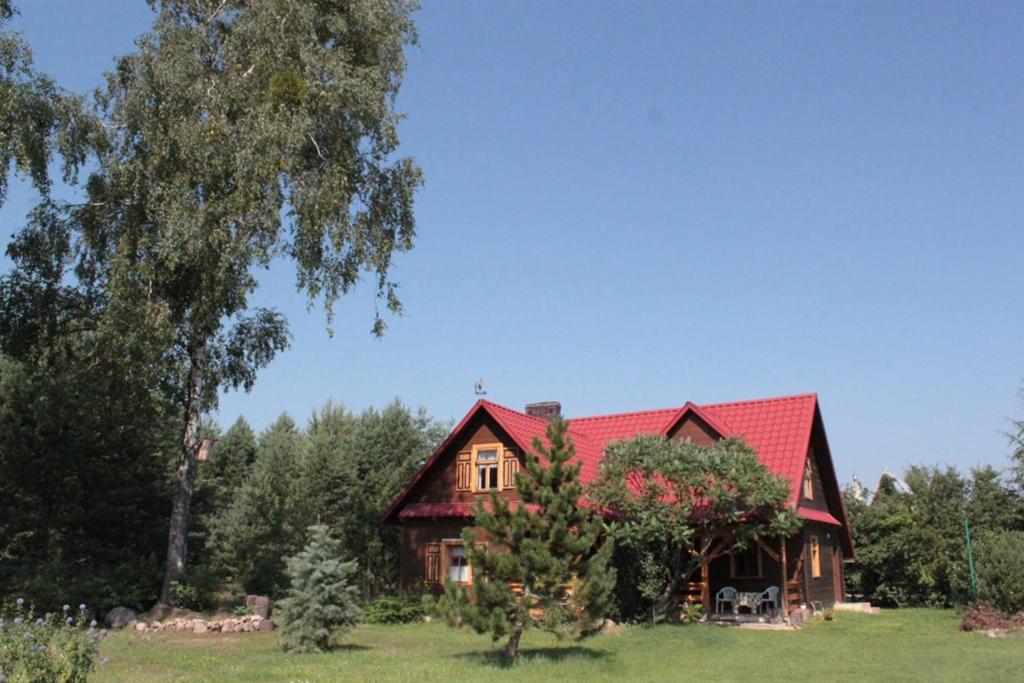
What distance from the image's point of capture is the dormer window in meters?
25.2

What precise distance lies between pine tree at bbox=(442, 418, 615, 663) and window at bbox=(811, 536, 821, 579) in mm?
11789

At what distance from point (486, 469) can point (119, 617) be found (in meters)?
9.87

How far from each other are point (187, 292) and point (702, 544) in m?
13.5

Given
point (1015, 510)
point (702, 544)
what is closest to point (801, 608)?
point (702, 544)

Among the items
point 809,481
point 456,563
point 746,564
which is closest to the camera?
point 746,564

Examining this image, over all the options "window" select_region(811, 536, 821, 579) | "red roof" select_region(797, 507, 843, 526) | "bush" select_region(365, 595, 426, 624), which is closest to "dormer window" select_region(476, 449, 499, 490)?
"bush" select_region(365, 595, 426, 624)

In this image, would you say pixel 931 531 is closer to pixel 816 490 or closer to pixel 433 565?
pixel 816 490

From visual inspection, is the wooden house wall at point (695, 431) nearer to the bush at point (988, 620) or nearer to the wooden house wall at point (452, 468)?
the wooden house wall at point (452, 468)

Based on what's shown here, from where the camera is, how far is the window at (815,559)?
24172 millimetres

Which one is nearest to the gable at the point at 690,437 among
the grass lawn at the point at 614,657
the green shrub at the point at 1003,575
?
the green shrub at the point at 1003,575

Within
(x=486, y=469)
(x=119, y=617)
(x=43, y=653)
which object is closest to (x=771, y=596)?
(x=486, y=469)

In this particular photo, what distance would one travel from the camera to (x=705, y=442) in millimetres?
24438

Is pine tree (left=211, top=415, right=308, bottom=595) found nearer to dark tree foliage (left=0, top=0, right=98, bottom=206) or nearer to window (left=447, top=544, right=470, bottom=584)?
window (left=447, top=544, right=470, bottom=584)

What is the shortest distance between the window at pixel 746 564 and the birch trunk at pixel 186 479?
13768mm
